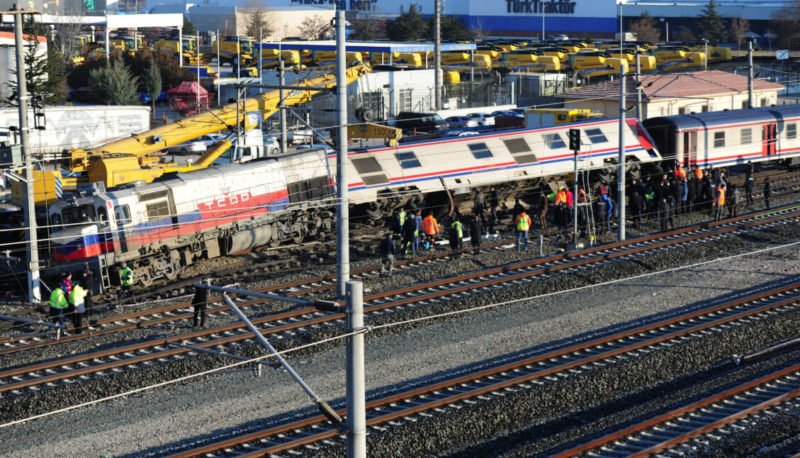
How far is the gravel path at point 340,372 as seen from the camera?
1608cm

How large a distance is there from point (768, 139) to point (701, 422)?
2608cm

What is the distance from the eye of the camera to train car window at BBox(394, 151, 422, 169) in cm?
3216

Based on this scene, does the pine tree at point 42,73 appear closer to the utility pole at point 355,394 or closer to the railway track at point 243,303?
the railway track at point 243,303

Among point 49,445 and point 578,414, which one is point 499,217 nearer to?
point 578,414

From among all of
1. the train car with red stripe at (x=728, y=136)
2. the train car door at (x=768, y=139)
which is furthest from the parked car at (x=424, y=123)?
the train car door at (x=768, y=139)

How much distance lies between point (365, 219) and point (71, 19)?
48944 millimetres

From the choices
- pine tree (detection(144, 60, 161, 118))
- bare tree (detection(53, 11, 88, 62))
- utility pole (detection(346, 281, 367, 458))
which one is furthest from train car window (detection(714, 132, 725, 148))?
bare tree (detection(53, 11, 88, 62))

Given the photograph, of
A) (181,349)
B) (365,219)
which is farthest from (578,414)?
(365,219)

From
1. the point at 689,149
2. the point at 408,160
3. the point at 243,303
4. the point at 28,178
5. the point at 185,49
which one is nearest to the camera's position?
the point at 243,303

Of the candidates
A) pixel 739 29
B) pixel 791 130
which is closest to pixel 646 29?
pixel 739 29

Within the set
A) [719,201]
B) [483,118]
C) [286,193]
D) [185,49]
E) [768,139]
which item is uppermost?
[185,49]

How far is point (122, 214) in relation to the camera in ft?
83.7

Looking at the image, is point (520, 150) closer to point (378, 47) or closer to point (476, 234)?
point (476, 234)

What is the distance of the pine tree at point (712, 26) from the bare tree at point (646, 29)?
172 inches
